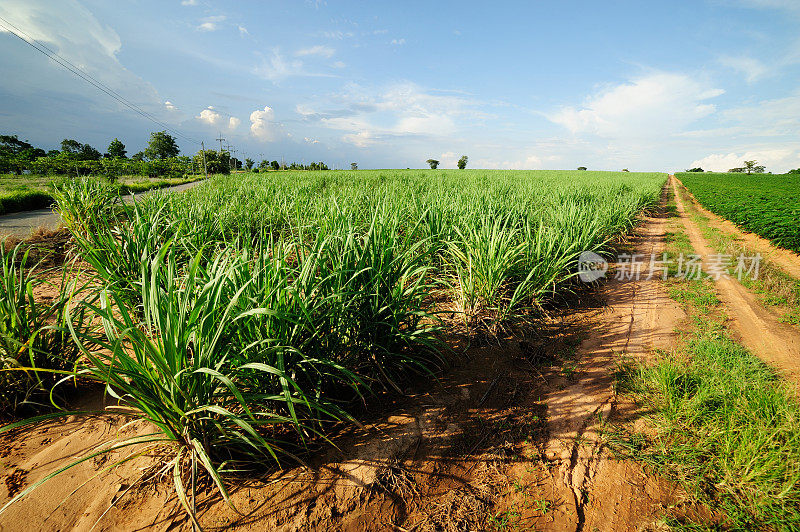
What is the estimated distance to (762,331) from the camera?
3.24 meters

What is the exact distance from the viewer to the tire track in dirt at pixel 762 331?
2.71 metres

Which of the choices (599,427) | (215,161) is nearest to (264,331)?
(599,427)

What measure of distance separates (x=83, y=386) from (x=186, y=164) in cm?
6317

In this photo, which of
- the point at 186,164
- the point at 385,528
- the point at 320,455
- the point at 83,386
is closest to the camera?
the point at 385,528

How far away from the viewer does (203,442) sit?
4.71ft

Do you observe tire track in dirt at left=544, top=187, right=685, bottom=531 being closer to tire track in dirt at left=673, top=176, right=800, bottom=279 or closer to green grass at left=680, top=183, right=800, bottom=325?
green grass at left=680, top=183, right=800, bottom=325

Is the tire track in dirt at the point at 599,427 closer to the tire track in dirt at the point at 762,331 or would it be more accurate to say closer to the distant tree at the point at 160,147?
the tire track in dirt at the point at 762,331

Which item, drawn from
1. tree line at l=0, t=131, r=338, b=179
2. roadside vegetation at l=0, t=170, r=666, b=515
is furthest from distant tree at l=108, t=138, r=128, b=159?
roadside vegetation at l=0, t=170, r=666, b=515

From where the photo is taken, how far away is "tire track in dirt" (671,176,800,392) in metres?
2.71

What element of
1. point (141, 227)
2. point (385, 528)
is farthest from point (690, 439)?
point (141, 227)

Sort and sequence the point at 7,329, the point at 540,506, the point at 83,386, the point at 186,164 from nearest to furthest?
the point at 540,506
the point at 7,329
the point at 83,386
the point at 186,164

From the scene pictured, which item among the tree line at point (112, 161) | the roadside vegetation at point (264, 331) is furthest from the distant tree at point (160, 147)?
the roadside vegetation at point (264, 331)

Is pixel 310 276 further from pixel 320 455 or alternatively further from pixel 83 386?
pixel 83 386

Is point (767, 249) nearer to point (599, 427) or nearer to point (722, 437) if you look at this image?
point (722, 437)
